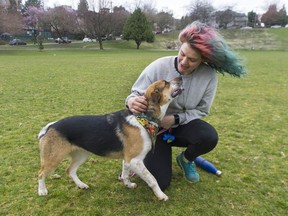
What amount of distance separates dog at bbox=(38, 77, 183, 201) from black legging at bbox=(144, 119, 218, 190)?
1.44 feet

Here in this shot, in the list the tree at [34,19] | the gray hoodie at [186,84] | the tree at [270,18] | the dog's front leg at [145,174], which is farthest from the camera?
the tree at [270,18]

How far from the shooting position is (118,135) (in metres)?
3.85

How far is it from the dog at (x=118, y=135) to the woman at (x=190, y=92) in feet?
0.83

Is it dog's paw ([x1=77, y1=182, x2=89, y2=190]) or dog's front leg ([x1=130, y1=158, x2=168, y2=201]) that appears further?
dog's paw ([x1=77, y1=182, x2=89, y2=190])

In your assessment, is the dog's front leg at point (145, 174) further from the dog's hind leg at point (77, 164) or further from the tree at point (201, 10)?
the tree at point (201, 10)

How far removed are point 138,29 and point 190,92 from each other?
5346cm

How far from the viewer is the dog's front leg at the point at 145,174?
377 centimetres

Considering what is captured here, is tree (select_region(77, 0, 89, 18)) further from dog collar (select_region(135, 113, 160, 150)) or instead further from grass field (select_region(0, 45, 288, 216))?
dog collar (select_region(135, 113, 160, 150))

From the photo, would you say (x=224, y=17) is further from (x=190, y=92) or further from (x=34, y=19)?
(x=190, y=92)

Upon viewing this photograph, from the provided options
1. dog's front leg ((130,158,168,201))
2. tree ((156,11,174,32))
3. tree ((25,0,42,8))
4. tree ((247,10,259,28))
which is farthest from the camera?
tree ((247,10,259,28))

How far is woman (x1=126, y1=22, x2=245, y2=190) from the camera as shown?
3.99 m

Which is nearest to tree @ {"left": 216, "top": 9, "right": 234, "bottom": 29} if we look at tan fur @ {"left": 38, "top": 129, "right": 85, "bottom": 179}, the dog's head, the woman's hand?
the woman's hand

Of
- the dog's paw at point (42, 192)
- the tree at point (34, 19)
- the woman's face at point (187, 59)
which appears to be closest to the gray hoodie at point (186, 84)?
the woman's face at point (187, 59)

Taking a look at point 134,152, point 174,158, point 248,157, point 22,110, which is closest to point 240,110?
point 248,157
